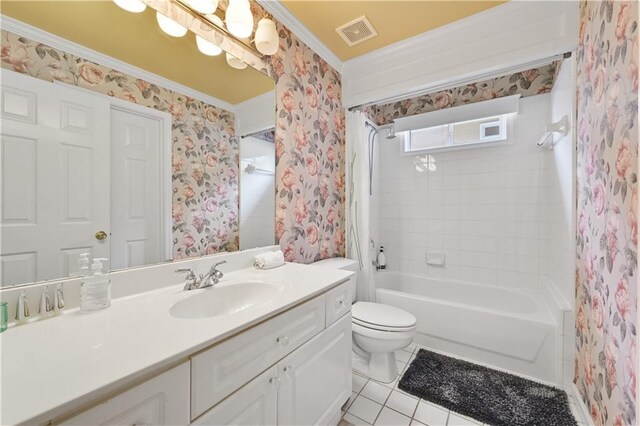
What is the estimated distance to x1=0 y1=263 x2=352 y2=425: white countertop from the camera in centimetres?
46

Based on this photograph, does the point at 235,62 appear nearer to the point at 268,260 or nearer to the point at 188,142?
the point at 188,142

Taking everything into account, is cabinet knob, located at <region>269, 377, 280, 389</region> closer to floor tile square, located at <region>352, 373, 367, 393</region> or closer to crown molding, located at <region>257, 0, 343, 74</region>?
floor tile square, located at <region>352, 373, 367, 393</region>

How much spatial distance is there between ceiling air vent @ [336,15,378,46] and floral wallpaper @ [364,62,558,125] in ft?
2.14

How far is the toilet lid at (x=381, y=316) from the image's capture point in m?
1.59

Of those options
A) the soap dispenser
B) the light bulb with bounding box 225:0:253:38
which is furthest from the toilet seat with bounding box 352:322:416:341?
the light bulb with bounding box 225:0:253:38

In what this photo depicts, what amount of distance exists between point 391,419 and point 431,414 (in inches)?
8.9

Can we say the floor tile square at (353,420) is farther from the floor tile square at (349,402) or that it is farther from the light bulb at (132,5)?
the light bulb at (132,5)

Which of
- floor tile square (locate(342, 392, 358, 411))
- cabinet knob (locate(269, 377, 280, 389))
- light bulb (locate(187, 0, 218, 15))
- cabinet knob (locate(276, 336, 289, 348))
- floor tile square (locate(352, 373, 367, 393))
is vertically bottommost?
floor tile square (locate(342, 392, 358, 411))

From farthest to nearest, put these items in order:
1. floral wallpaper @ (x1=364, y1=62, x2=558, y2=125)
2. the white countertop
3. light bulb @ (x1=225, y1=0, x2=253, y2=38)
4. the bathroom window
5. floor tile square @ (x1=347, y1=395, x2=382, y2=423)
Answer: the bathroom window < floral wallpaper @ (x1=364, y1=62, x2=558, y2=125) < floor tile square @ (x1=347, y1=395, x2=382, y2=423) < light bulb @ (x1=225, y1=0, x2=253, y2=38) < the white countertop

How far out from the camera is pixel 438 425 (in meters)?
1.33

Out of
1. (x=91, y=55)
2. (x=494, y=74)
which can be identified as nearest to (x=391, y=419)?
(x=91, y=55)

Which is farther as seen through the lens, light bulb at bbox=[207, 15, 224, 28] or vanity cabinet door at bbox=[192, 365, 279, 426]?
light bulb at bbox=[207, 15, 224, 28]

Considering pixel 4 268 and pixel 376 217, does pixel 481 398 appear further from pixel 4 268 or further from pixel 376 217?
pixel 4 268

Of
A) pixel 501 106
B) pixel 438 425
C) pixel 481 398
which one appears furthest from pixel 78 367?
pixel 501 106
